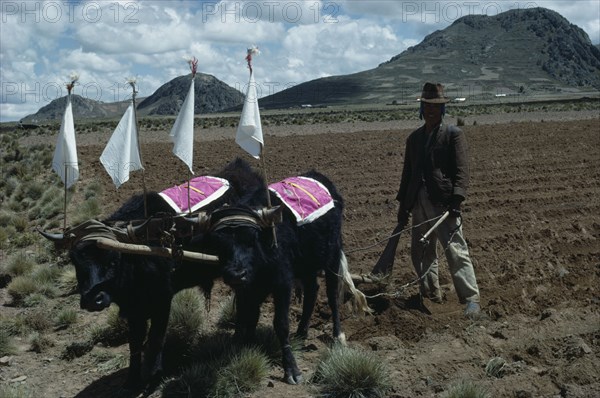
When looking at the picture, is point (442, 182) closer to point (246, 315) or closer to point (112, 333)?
point (246, 315)

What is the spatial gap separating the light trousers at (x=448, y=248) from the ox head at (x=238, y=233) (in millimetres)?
2522

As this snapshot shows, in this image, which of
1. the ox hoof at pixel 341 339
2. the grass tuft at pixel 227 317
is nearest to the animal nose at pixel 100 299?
the grass tuft at pixel 227 317

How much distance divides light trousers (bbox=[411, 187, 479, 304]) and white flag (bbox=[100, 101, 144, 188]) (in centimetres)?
352

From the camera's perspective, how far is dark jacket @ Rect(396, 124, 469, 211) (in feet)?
25.0

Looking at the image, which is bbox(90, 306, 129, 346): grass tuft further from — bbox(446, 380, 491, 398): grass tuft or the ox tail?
bbox(446, 380, 491, 398): grass tuft

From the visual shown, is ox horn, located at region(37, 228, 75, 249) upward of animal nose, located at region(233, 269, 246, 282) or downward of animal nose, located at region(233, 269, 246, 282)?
upward

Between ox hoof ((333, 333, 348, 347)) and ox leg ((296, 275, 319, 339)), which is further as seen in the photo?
ox leg ((296, 275, 319, 339))

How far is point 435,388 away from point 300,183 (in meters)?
2.52

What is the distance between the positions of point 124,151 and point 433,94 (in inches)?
146

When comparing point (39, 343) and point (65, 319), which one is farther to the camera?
point (65, 319)

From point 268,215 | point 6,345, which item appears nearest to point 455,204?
point 268,215

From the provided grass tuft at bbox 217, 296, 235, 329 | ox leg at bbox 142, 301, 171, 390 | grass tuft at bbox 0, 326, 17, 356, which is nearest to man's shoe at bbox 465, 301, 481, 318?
grass tuft at bbox 217, 296, 235, 329

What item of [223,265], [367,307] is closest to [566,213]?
[367,307]

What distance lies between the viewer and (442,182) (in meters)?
7.70
